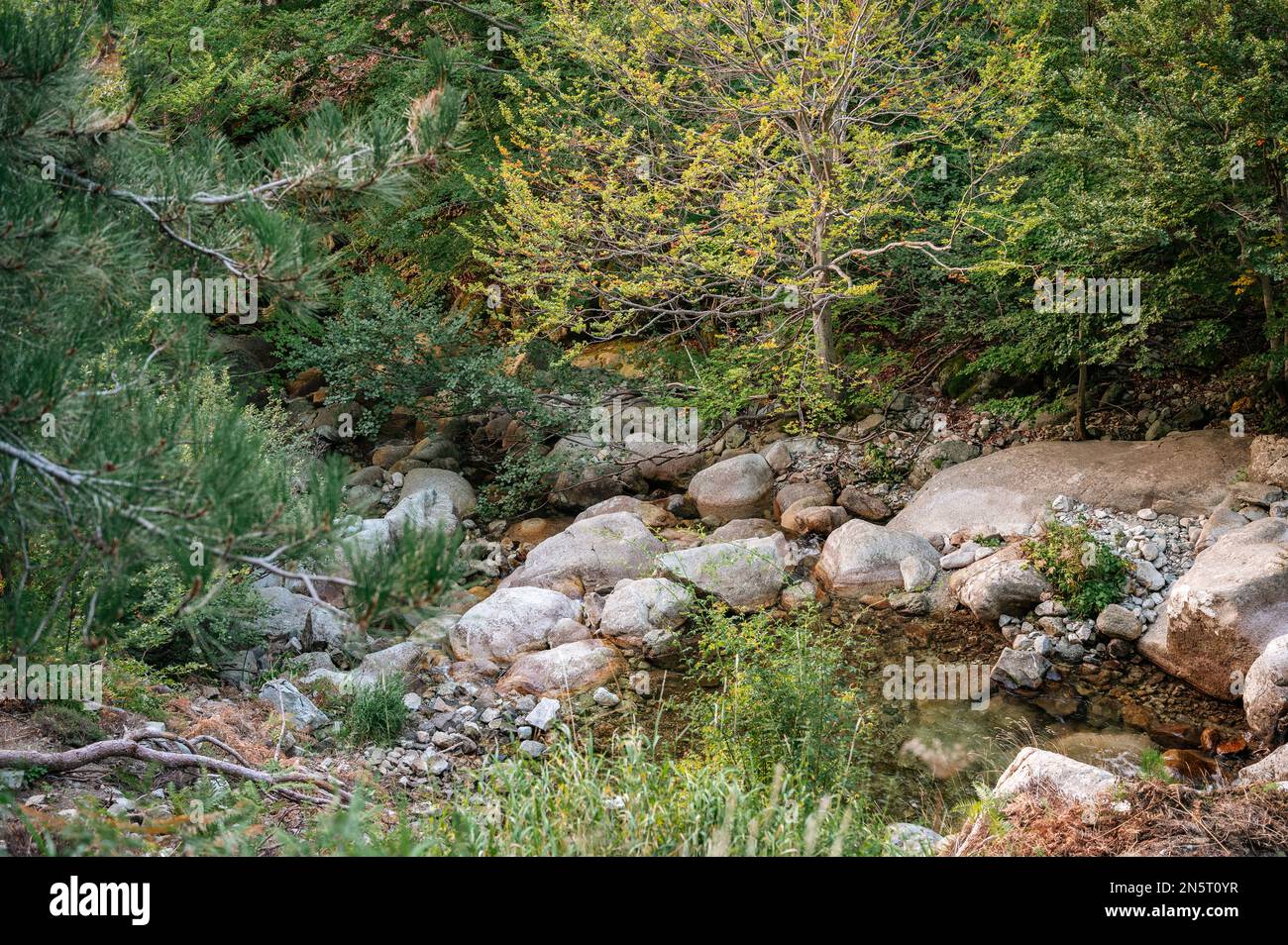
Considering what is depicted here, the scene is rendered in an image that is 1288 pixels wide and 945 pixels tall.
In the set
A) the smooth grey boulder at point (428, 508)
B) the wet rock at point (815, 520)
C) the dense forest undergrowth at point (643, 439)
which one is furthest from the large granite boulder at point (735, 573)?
the smooth grey boulder at point (428, 508)

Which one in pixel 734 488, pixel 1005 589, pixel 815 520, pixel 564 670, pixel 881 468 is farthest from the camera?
pixel 734 488

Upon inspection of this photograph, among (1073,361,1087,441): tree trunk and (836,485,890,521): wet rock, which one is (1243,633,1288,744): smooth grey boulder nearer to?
(1073,361,1087,441): tree trunk

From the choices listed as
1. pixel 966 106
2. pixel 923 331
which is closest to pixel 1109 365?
pixel 923 331

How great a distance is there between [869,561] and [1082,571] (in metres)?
1.73

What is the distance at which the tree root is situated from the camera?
4.22 metres

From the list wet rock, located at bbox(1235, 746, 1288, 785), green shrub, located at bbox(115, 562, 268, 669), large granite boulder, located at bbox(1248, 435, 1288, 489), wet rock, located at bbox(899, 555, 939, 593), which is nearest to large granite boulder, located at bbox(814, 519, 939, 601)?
wet rock, located at bbox(899, 555, 939, 593)

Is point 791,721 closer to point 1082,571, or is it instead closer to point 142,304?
point 142,304

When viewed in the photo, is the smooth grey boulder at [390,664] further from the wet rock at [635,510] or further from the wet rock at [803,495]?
the wet rock at [803,495]

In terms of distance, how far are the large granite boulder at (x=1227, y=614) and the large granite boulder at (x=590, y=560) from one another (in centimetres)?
421

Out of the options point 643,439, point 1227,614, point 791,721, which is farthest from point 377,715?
point 643,439

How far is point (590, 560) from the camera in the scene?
880 centimetres

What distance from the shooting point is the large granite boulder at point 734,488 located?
10445 mm

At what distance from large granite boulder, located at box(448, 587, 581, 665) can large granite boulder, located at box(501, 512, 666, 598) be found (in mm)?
630
